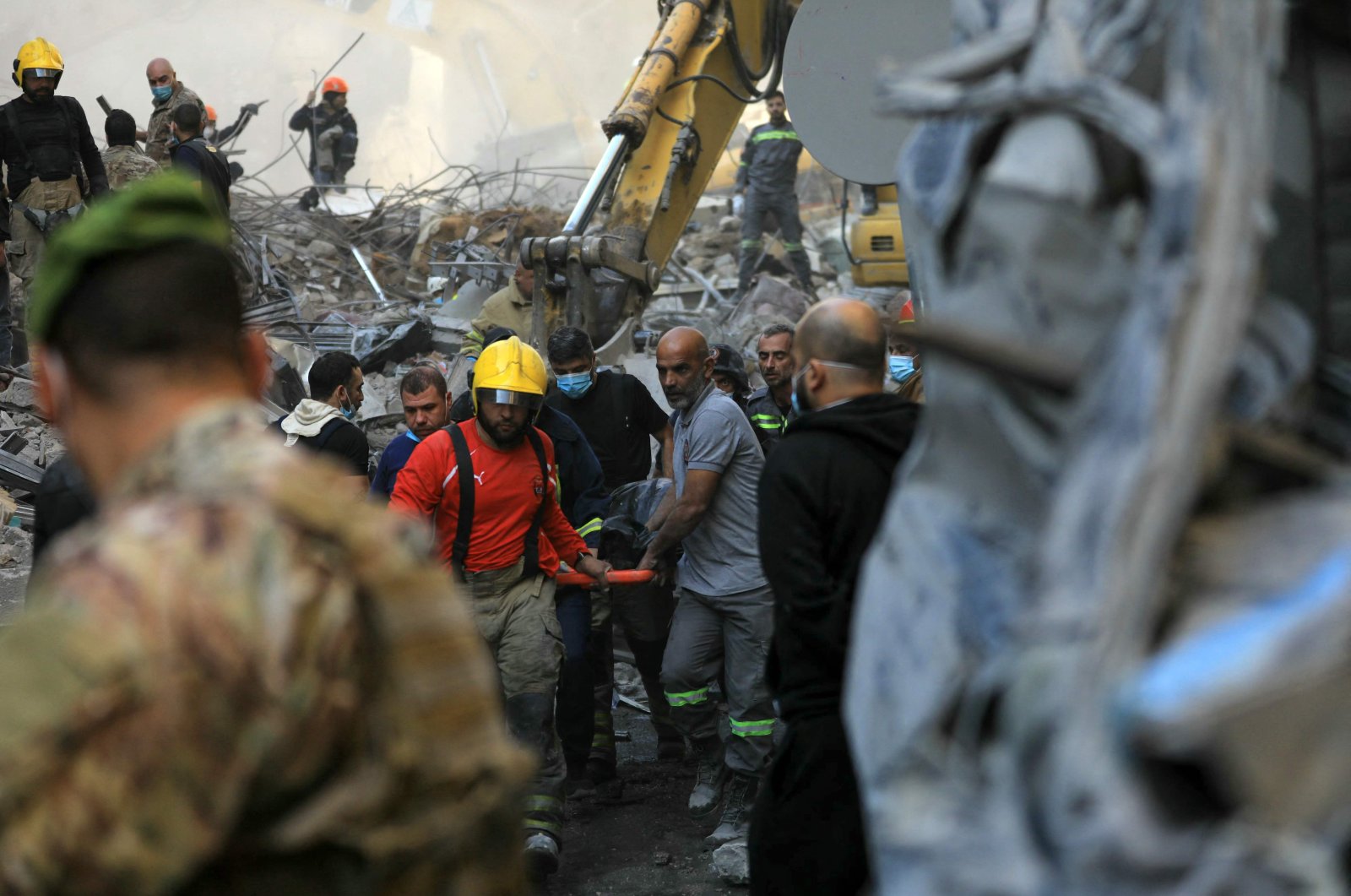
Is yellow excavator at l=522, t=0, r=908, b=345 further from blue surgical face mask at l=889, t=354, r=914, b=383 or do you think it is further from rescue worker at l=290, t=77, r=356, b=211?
rescue worker at l=290, t=77, r=356, b=211

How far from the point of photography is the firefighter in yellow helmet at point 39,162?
999 centimetres

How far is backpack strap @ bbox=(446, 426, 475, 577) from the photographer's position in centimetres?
503

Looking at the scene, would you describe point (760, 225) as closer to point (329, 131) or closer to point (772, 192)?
point (772, 192)

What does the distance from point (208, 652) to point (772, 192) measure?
13.6 metres

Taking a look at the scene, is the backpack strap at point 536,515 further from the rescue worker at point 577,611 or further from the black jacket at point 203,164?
the black jacket at point 203,164

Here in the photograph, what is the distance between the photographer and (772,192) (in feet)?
47.6

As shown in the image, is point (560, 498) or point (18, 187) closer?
point (560, 498)

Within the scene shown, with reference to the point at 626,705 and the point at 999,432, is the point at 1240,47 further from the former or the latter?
the point at 626,705

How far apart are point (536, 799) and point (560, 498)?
138cm

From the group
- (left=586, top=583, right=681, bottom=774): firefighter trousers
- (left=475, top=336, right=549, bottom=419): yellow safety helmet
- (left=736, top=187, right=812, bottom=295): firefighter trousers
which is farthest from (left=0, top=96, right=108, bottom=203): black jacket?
(left=736, top=187, right=812, bottom=295): firefighter trousers

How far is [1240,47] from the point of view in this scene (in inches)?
55.7

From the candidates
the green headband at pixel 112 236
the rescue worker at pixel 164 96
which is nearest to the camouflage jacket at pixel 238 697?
the green headband at pixel 112 236

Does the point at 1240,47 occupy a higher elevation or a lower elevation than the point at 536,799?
higher

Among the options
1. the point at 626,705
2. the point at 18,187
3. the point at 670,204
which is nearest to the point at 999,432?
the point at 626,705
